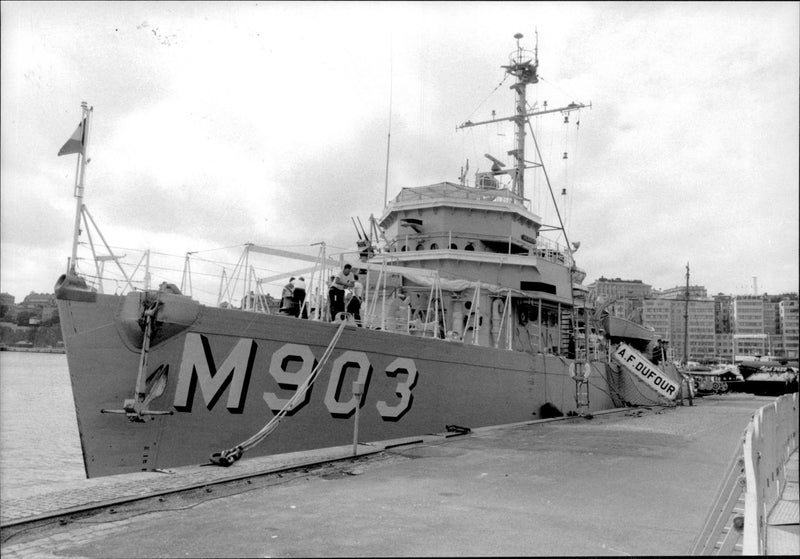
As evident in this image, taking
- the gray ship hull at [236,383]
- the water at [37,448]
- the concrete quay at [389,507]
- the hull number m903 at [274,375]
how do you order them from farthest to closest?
the water at [37,448] → the hull number m903 at [274,375] → the gray ship hull at [236,383] → the concrete quay at [389,507]

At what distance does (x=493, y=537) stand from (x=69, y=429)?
2095cm

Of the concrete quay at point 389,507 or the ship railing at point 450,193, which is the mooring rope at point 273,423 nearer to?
the concrete quay at point 389,507

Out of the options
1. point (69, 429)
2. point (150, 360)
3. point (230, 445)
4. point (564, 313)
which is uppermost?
point (564, 313)

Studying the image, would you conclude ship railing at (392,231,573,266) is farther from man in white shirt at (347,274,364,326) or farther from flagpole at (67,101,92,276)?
flagpole at (67,101,92,276)

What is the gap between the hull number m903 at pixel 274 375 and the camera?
7461 mm

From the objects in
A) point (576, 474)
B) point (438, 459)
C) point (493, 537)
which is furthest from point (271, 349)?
point (493, 537)

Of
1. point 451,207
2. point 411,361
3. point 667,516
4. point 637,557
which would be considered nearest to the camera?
point 637,557

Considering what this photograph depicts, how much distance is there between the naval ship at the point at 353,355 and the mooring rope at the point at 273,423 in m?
0.03

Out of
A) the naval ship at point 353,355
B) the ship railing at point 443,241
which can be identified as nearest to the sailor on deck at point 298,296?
the naval ship at point 353,355

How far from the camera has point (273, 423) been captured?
25.3ft

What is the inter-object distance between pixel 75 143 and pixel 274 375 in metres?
3.79

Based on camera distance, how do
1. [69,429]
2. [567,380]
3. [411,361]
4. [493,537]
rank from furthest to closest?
1. [69,429]
2. [567,380]
3. [411,361]
4. [493,537]

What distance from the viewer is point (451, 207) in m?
14.9

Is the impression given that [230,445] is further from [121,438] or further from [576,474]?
[576,474]
